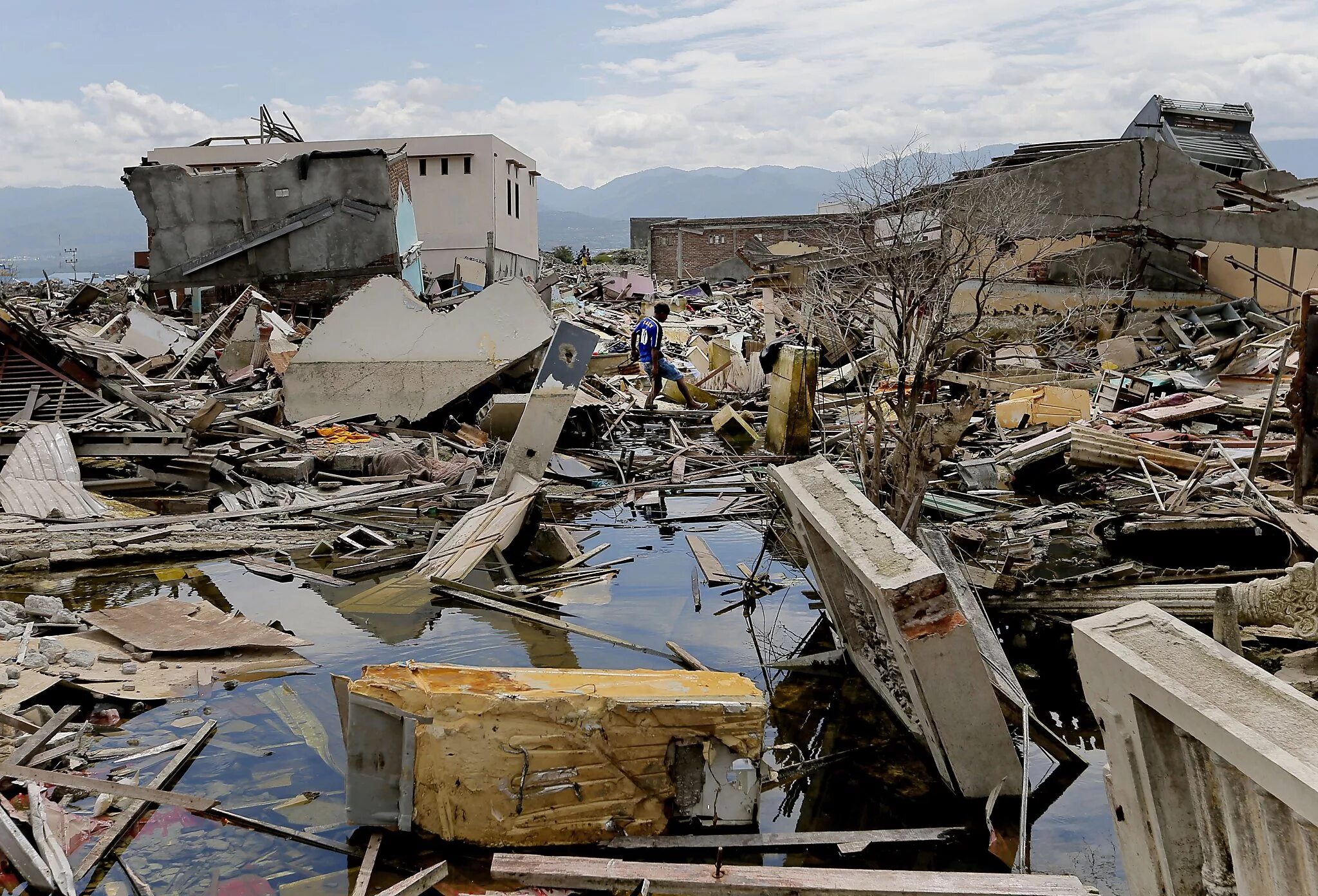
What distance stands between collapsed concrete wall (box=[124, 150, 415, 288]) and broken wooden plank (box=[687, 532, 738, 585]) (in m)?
13.9

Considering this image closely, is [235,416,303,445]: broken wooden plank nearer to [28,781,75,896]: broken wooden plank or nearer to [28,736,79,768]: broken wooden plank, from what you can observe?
[28,736,79,768]: broken wooden plank

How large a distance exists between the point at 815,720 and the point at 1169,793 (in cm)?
344

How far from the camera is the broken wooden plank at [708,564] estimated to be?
8453mm

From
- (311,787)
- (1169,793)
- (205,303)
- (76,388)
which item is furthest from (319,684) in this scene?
(205,303)

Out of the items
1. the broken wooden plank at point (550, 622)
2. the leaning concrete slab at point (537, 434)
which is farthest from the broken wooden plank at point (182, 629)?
the leaning concrete slab at point (537, 434)

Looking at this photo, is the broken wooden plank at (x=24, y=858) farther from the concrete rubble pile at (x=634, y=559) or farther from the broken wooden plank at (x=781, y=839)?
the broken wooden plank at (x=781, y=839)

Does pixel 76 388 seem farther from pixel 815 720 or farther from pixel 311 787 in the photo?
pixel 815 720

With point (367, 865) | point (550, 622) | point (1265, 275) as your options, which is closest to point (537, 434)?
point (550, 622)

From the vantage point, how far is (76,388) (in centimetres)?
1257

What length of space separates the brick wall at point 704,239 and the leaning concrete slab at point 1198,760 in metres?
40.3

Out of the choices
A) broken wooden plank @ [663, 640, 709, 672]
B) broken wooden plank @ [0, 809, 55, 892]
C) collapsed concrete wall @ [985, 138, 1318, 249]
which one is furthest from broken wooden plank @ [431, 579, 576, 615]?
collapsed concrete wall @ [985, 138, 1318, 249]

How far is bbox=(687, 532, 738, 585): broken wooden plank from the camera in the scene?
27.7 ft

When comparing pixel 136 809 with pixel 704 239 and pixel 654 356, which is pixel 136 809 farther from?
pixel 704 239

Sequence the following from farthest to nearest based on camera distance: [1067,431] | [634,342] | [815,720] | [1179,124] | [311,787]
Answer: [1179,124]
[634,342]
[1067,431]
[815,720]
[311,787]
